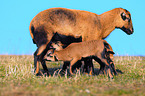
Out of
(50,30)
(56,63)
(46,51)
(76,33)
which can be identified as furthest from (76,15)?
(56,63)

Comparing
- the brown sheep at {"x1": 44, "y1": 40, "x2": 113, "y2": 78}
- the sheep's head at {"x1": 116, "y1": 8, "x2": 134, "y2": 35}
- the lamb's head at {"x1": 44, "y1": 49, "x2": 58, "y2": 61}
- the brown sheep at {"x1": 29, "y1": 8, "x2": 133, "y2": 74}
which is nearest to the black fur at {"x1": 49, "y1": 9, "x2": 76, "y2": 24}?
the brown sheep at {"x1": 29, "y1": 8, "x2": 133, "y2": 74}

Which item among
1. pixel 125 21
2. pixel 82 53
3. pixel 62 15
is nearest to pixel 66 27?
pixel 62 15

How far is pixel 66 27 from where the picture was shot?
608 centimetres

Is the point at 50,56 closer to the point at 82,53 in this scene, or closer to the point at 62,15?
the point at 82,53

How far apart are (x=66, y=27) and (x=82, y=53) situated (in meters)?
0.95

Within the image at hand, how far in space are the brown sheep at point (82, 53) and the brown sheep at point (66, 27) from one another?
14.2 inches

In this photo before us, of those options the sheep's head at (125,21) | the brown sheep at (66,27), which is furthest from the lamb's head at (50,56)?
the sheep's head at (125,21)

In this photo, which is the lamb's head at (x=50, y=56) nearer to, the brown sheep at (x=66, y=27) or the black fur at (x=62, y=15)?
the brown sheep at (x=66, y=27)

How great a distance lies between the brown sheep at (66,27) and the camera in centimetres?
604

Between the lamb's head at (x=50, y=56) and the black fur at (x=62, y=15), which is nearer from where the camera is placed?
the lamb's head at (x=50, y=56)

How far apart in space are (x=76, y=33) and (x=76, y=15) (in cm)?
64

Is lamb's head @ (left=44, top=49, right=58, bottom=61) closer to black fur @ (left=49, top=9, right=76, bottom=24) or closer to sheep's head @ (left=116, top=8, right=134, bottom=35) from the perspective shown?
black fur @ (left=49, top=9, right=76, bottom=24)

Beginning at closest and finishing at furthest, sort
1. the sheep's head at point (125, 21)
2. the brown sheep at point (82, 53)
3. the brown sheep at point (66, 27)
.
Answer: the brown sheep at point (82, 53) → the brown sheep at point (66, 27) → the sheep's head at point (125, 21)

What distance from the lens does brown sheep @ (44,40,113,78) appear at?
586 centimetres
